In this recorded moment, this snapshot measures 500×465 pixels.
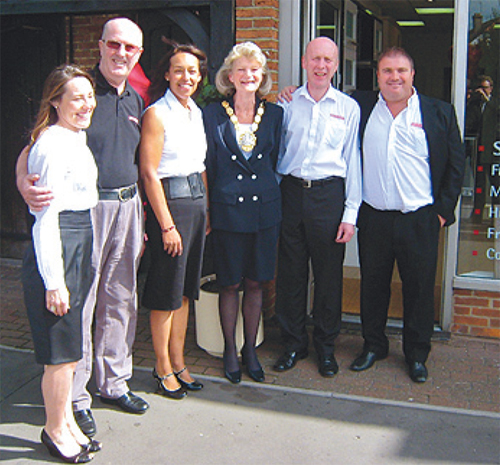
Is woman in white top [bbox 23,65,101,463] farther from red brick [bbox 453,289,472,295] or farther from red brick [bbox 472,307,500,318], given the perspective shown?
red brick [bbox 472,307,500,318]

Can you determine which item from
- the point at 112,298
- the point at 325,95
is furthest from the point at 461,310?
the point at 112,298

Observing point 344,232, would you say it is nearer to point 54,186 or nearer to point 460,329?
point 460,329

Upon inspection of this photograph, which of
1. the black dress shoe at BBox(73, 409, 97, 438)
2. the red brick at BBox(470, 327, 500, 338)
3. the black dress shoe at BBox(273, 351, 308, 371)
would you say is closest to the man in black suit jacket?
the black dress shoe at BBox(273, 351, 308, 371)

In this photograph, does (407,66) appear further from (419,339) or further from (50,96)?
(50,96)

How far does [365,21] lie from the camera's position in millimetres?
7746

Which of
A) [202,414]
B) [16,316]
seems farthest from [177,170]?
[16,316]

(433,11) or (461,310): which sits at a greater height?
(433,11)

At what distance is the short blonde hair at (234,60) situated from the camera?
12.8 feet

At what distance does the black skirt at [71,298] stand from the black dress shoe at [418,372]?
87.0 inches

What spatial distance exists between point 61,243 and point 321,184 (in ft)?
5.89

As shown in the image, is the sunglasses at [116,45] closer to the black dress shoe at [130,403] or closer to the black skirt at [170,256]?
the black skirt at [170,256]

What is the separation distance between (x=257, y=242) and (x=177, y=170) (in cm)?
75

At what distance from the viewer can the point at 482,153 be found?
15.8 feet

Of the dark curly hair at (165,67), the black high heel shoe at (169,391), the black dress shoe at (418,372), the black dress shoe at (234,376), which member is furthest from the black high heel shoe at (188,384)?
the dark curly hair at (165,67)
